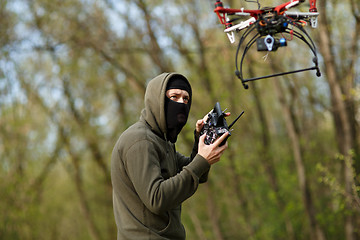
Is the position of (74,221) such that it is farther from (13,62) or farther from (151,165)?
(151,165)

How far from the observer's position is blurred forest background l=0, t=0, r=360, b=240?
10.7 metres

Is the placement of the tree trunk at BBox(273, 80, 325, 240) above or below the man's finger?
below

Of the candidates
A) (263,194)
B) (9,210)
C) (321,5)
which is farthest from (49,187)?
(321,5)

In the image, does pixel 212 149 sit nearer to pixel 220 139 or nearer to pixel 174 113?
pixel 220 139

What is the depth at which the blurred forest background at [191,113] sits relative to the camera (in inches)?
422

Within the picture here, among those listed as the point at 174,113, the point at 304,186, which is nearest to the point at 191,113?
the point at 304,186

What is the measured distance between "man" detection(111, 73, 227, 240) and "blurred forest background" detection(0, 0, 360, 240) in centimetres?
704

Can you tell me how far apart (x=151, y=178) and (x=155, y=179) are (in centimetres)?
2

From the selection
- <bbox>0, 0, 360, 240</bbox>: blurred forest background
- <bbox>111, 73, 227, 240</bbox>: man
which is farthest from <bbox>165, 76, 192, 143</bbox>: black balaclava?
<bbox>0, 0, 360, 240</bbox>: blurred forest background

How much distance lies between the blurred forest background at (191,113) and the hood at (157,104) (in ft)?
23.1

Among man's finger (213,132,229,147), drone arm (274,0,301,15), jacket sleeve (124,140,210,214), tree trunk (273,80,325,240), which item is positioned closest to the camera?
jacket sleeve (124,140,210,214)

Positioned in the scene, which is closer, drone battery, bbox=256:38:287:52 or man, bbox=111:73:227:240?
man, bbox=111:73:227:240

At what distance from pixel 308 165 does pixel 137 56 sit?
655 centimetres

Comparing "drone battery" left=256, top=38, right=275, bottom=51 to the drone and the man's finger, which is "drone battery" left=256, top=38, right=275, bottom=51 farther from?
the man's finger
